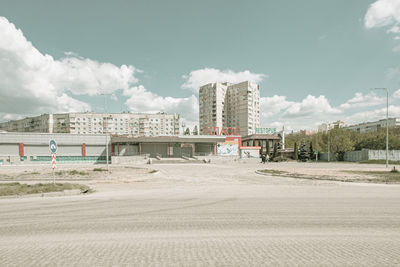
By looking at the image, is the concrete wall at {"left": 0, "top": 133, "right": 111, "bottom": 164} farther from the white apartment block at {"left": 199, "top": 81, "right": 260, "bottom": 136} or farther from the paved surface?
the white apartment block at {"left": 199, "top": 81, "right": 260, "bottom": 136}

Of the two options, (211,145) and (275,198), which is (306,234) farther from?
(211,145)

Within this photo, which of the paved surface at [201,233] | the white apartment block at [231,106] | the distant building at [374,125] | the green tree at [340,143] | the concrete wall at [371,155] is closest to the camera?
the paved surface at [201,233]

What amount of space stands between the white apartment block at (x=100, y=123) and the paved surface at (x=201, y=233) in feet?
314

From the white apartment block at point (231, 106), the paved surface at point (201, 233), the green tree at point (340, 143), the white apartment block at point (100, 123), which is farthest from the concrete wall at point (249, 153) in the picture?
the paved surface at point (201, 233)

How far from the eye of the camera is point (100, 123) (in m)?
104

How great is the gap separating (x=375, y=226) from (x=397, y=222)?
0.98 metres

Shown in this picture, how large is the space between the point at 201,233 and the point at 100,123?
110m

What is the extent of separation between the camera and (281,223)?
6207 millimetres

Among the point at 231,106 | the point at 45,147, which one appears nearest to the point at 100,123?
the point at 45,147

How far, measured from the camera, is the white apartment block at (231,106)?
361 ft

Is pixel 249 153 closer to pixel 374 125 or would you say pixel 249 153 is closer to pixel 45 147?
pixel 45 147

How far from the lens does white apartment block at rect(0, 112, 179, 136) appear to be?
10106 centimetres

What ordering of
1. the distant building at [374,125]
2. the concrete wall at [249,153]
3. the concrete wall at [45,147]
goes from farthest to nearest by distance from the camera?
the distant building at [374,125] < the concrete wall at [249,153] < the concrete wall at [45,147]

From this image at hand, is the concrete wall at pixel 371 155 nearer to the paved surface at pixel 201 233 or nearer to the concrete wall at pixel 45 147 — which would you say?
the paved surface at pixel 201 233
